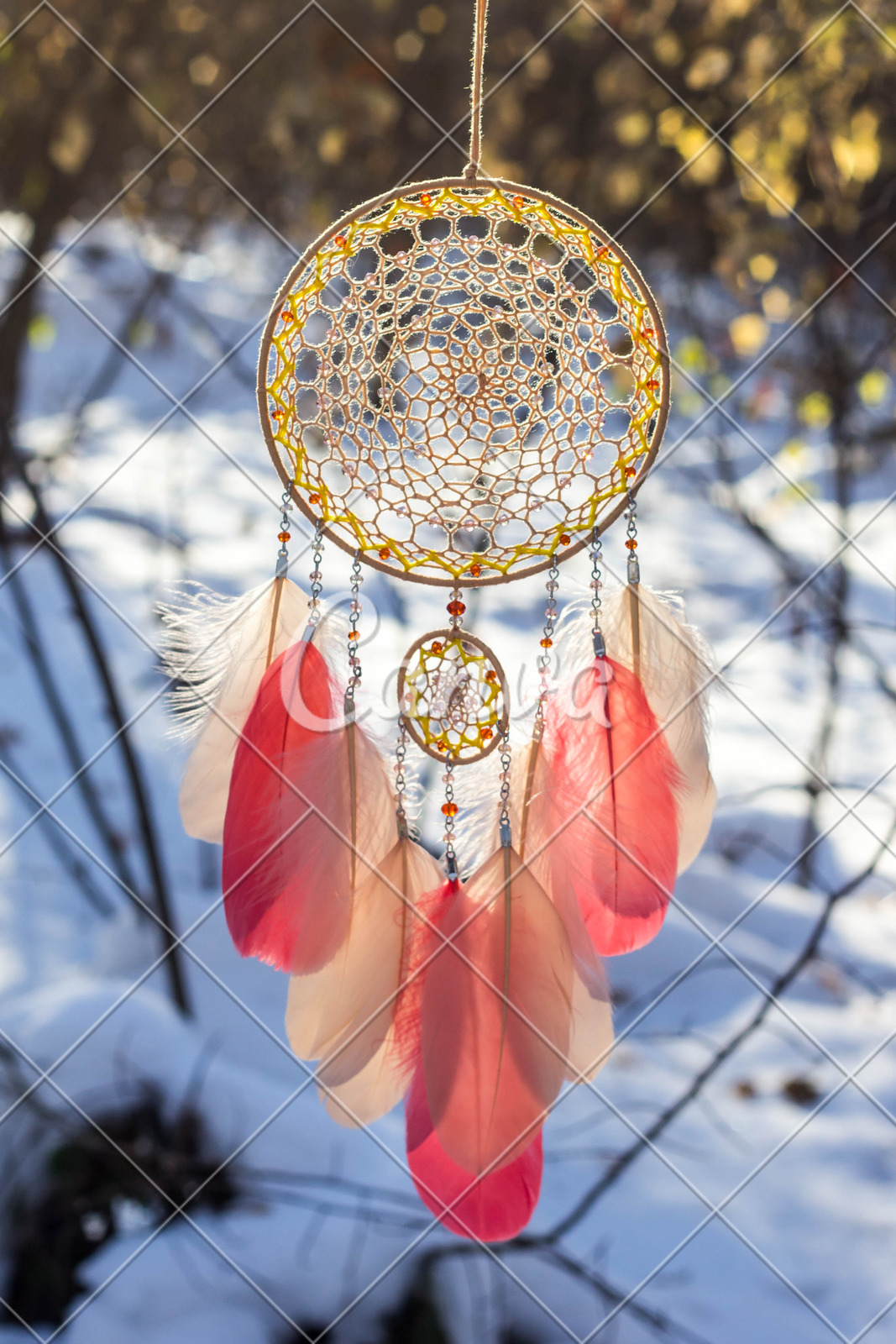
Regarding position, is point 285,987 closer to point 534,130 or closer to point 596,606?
point 596,606

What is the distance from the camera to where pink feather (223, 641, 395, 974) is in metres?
0.62

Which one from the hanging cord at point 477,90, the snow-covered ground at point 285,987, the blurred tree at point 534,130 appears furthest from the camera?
the blurred tree at point 534,130

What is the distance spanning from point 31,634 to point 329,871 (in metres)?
0.99

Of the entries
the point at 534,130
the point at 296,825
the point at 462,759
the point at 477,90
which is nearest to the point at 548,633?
the point at 462,759

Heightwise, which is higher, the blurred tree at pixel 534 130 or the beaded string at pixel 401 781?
the blurred tree at pixel 534 130

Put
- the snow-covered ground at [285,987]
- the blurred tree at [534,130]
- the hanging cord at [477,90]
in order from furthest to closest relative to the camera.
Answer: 1. the blurred tree at [534,130]
2. the snow-covered ground at [285,987]
3. the hanging cord at [477,90]

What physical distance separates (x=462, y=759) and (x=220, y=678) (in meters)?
0.19

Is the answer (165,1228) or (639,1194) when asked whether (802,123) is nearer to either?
(639,1194)

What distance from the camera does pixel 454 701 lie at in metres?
0.65

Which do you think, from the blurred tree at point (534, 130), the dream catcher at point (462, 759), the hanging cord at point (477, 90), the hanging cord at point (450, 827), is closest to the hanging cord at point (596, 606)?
the dream catcher at point (462, 759)

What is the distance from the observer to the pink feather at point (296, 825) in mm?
620

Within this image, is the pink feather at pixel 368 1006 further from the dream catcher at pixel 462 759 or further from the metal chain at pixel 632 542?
the metal chain at pixel 632 542

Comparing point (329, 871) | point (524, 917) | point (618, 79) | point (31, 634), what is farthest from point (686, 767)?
point (618, 79)

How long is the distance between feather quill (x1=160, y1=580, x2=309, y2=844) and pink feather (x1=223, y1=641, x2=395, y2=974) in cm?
4
